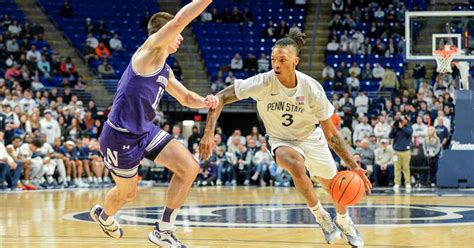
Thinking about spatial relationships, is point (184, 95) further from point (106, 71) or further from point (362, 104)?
point (106, 71)

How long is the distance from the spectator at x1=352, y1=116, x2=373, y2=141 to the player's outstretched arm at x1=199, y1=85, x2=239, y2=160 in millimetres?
14061

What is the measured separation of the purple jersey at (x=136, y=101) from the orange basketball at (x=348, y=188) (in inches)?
74.8

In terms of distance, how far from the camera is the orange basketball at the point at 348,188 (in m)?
8.02

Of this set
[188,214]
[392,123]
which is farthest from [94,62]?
[188,214]

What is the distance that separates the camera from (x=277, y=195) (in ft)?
57.4

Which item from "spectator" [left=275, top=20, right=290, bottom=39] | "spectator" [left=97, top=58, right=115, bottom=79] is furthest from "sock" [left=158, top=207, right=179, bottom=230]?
"spectator" [left=275, top=20, right=290, bottom=39]

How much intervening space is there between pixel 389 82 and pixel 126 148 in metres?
19.0

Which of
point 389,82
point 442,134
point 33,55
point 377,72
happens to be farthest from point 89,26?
point 442,134

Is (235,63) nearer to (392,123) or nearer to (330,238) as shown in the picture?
(392,123)

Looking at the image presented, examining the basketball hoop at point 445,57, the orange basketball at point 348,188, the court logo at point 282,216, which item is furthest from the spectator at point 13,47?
the orange basketball at point 348,188

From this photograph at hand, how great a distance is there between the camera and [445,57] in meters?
20.7

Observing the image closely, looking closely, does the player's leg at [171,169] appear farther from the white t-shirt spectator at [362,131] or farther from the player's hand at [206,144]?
the white t-shirt spectator at [362,131]

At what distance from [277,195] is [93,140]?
6368 mm

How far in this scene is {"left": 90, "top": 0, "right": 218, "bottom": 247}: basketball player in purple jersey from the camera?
759 cm
